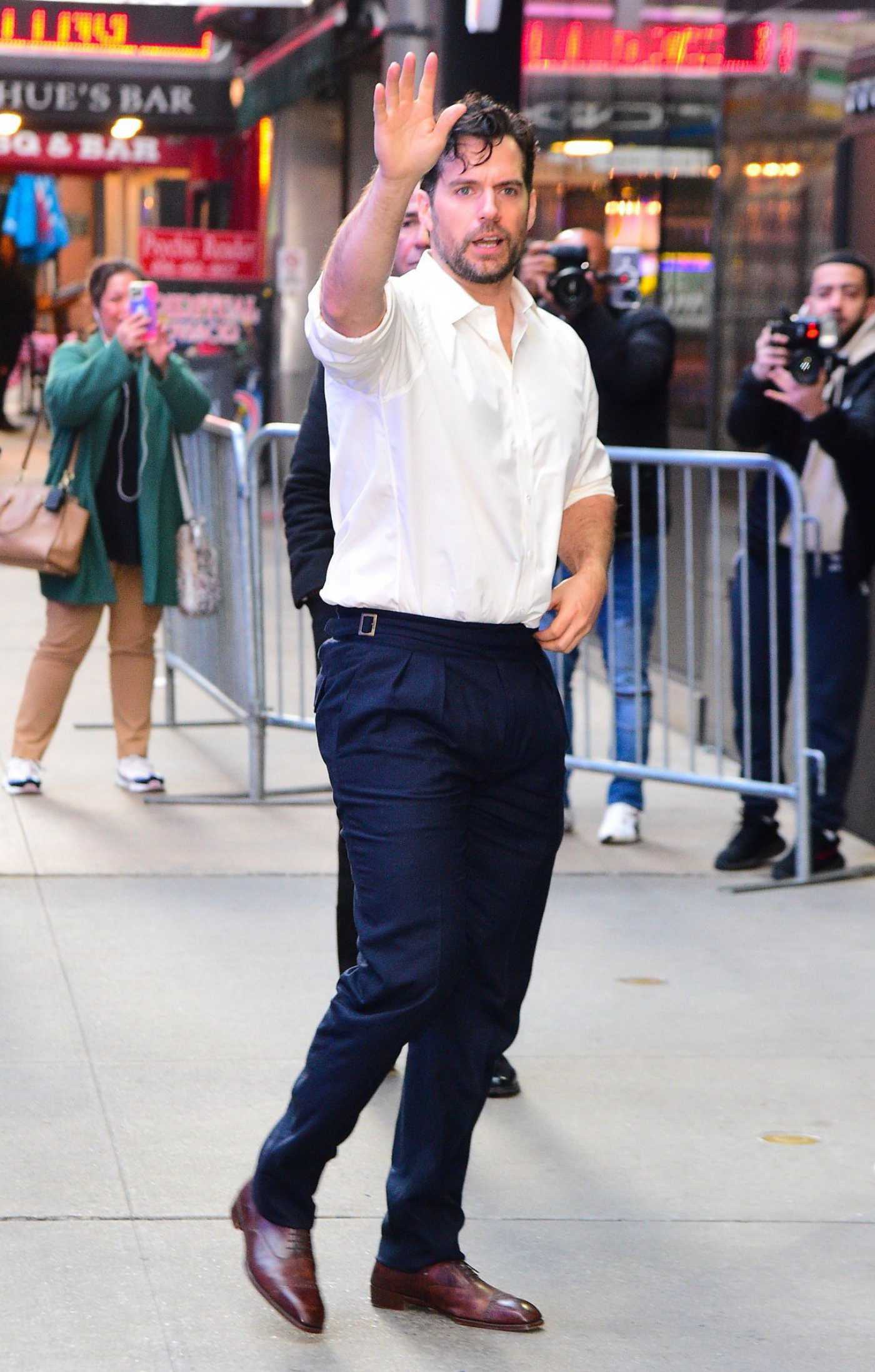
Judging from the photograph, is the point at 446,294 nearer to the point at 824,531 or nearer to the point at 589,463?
the point at 589,463

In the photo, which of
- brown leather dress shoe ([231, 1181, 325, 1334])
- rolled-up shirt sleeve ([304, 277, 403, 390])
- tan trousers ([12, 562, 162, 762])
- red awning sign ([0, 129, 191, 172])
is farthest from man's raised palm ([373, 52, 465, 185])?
red awning sign ([0, 129, 191, 172])

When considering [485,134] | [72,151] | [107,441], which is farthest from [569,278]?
[72,151]

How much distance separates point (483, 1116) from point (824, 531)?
9.21ft

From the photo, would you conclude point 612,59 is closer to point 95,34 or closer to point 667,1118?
point 95,34

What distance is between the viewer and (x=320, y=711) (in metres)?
3.54

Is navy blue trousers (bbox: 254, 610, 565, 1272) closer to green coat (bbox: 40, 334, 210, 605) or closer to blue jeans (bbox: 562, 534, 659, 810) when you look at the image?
blue jeans (bbox: 562, 534, 659, 810)

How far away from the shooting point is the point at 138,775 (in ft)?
25.2

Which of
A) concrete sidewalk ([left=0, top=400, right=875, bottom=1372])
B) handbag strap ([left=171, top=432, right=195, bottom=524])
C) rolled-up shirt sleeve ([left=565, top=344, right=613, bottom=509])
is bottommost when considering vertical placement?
concrete sidewalk ([left=0, top=400, right=875, bottom=1372])

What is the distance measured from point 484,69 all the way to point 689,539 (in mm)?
2988

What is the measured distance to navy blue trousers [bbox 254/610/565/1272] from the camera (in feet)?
11.1

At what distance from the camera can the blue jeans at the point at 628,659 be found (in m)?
7.27

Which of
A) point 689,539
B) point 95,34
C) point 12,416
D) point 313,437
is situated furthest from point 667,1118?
point 12,416

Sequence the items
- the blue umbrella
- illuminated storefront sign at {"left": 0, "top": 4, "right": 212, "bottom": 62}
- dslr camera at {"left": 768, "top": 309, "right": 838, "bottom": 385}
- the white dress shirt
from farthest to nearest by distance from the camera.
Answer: the blue umbrella, illuminated storefront sign at {"left": 0, "top": 4, "right": 212, "bottom": 62}, dslr camera at {"left": 768, "top": 309, "right": 838, "bottom": 385}, the white dress shirt

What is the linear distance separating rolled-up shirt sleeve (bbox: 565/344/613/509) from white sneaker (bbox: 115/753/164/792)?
4.12 m
